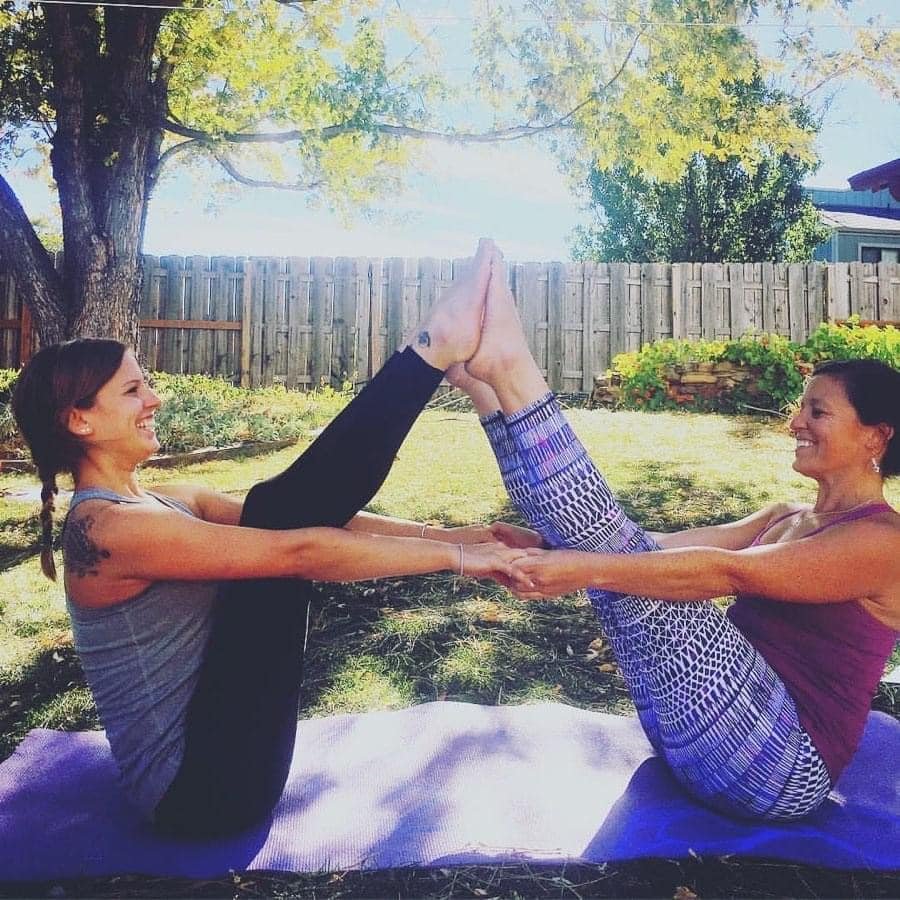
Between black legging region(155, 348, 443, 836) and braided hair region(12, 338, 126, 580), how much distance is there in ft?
1.08

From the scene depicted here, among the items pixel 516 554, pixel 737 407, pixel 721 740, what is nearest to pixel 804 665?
pixel 721 740

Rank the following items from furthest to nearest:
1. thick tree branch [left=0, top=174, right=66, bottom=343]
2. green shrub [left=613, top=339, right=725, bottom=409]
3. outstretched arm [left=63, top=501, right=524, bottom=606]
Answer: green shrub [left=613, top=339, right=725, bottom=409]
thick tree branch [left=0, top=174, right=66, bottom=343]
outstretched arm [left=63, top=501, right=524, bottom=606]

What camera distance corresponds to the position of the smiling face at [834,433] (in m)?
1.63

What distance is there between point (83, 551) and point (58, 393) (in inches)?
11.0

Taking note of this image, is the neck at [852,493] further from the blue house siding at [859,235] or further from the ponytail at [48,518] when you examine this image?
the blue house siding at [859,235]

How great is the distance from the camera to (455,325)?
5.34 feet

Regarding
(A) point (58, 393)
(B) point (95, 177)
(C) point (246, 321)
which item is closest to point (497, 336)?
(A) point (58, 393)

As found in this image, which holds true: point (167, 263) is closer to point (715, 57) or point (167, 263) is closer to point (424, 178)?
point (424, 178)

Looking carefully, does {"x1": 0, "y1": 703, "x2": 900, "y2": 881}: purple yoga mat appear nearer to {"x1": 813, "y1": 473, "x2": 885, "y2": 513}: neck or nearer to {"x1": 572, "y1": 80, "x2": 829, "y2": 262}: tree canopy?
{"x1": 813, "y1": 473, "x2": 885, "y2": 513}: neck

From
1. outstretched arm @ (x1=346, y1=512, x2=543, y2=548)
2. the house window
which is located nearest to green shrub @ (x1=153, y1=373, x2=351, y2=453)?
outstretched arm @ (x1=346, y1=512, x2=543, y2=548)

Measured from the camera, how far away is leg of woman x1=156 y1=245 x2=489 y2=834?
1.49 meters

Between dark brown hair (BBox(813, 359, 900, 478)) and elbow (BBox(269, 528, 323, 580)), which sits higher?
dark brown hair (BBox(813, 359, 900, 478))

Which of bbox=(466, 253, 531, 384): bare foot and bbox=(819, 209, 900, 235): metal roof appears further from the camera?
bbox=(819, 209, 900, 235): metal roof

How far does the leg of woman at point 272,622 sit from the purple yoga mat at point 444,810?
142 mm
